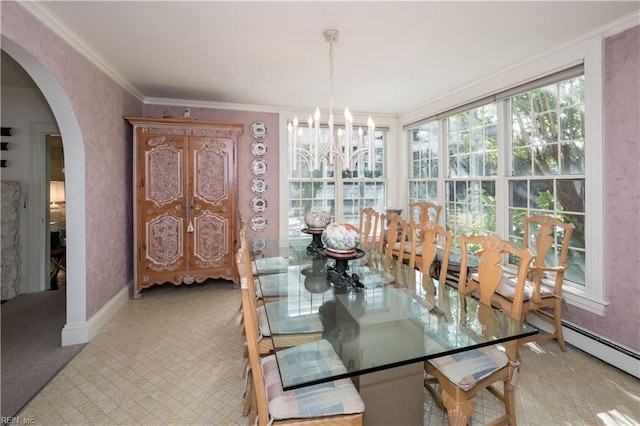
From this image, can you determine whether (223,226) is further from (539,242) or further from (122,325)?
(539,242)

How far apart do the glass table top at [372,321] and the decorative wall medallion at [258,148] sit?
264 cm

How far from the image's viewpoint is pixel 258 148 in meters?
4.65

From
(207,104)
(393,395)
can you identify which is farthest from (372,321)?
(207,104)

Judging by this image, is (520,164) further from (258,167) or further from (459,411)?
(258,167)

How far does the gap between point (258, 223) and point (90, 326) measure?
2.37m

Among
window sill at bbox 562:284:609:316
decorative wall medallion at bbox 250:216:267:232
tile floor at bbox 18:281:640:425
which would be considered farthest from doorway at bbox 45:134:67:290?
window sill at bbox 562:284:609:316

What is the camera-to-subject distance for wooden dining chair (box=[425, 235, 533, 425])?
4.74 feet

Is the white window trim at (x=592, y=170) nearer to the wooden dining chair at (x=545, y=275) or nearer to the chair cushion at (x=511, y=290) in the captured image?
the wooden dining chair at (x=545, y=275)

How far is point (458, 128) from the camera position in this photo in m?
4.09

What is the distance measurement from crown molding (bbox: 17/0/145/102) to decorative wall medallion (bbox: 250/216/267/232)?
89.1 inches

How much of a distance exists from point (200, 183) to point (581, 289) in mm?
4018

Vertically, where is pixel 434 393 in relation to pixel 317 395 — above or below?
below

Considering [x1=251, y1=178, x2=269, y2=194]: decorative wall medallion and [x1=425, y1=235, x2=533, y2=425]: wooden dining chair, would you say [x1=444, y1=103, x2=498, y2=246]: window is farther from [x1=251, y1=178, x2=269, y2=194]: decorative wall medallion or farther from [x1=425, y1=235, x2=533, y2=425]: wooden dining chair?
[x1=251, y1=178, x2=269, y2=194]: decorative wall medallion

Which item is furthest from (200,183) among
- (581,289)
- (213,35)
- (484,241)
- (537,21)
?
(581,289)
